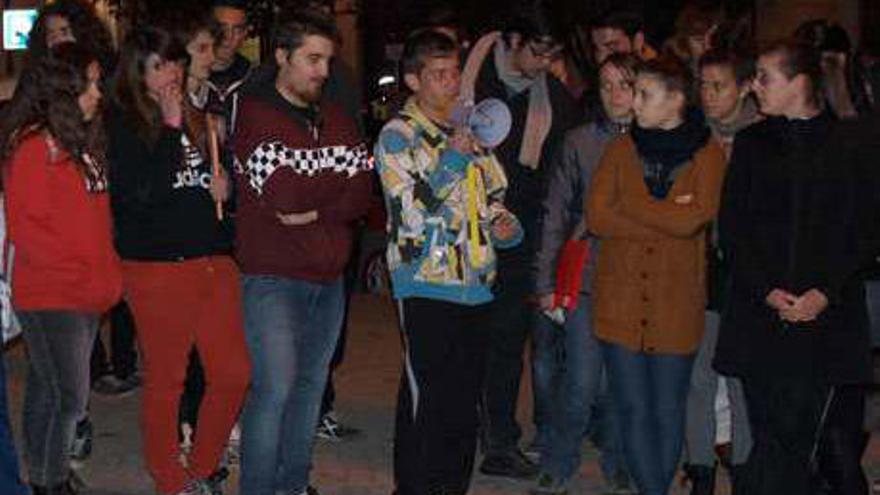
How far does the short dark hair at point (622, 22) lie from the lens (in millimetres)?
8789

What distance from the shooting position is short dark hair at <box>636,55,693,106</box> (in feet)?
24.0

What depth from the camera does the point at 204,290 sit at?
7.82m

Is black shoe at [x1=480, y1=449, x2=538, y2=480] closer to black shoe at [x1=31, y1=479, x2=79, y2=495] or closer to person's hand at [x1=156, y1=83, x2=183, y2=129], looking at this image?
black shoe at [x1=31, y1=479, x2=79, y2=495]

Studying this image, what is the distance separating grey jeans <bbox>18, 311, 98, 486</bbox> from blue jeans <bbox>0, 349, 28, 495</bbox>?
95 centimetres

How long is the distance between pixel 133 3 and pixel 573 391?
1040 cm

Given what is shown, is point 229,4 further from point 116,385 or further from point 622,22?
point 116,385

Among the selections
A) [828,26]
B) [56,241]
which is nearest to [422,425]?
[56,241]

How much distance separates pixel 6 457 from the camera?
663 cm

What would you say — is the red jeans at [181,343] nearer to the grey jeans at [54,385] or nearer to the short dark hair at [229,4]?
the grey jeans at [54,385]

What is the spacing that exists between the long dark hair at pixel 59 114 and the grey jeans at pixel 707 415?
8.28 ft

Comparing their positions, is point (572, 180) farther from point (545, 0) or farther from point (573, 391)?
point (545, 0)

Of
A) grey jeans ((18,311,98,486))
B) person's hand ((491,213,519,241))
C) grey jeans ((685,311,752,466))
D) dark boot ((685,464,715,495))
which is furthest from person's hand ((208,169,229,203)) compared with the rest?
A: dark boot ((685,464,715,495))

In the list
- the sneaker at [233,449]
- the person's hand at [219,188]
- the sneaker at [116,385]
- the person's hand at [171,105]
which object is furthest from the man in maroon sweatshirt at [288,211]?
the sneaker at [116,385]

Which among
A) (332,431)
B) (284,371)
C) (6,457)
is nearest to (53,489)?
(284,371)
